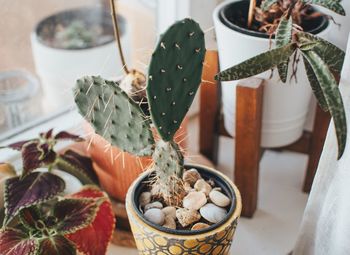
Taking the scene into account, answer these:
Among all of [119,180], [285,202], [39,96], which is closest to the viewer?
[119,180]

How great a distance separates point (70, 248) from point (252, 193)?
36 centimetres

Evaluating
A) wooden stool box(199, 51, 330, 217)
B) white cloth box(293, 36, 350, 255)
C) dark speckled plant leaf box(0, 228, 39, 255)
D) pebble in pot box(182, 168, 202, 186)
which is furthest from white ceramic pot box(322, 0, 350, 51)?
dark speckled plant leaf box(0, 228, 39, 255)

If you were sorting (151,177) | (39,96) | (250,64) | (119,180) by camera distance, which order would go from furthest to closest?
(39,96) < (119,180) < (151,177) < (250,64)

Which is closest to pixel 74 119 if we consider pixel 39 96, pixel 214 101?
pixel 39 96

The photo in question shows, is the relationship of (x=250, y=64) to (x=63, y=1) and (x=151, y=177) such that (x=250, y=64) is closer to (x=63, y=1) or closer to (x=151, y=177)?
(x=151, y=177)

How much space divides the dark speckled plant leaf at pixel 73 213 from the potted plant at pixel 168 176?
111mm

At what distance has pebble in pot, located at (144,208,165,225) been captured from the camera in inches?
29.6

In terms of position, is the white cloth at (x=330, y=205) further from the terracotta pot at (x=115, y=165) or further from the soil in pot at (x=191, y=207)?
the terracotta pot at (x=115, y=165)

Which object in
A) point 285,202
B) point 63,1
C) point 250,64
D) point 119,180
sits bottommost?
point 285,202

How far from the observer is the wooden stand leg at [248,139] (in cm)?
88

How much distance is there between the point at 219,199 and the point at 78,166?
315 mm

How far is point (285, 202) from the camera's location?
1070mm

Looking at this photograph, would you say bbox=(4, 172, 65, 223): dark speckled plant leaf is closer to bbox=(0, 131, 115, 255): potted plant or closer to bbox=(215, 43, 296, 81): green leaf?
bbox=(0, 131, 115, 255): potted plant

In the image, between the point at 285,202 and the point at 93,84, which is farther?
the point at 285,202
